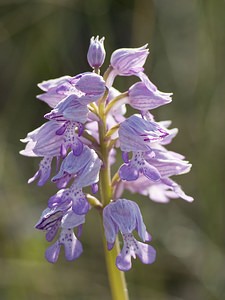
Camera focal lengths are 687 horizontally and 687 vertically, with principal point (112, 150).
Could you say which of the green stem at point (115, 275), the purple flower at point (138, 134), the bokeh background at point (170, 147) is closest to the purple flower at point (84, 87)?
the purple flower at point (138, 134)

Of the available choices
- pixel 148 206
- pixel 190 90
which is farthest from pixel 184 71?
pixel 148 206

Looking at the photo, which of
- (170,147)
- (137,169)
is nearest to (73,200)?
(137,169)

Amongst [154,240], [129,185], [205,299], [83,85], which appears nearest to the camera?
[83,85]

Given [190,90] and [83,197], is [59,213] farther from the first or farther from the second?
[190,90]

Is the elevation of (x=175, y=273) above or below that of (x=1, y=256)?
below

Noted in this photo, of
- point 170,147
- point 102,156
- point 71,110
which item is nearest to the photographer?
Answer: point 71,110

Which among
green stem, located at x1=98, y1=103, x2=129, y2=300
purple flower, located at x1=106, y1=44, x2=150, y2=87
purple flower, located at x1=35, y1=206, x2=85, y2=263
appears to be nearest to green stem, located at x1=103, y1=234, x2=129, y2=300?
green stem, located at x1=98, y1=103, x2=129, y2=300

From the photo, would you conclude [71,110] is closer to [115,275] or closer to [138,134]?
[138,134]
